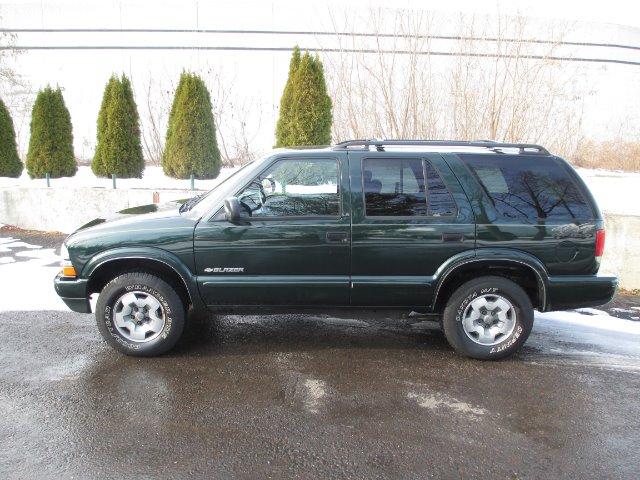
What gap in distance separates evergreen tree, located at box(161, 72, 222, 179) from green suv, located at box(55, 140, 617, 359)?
20.9ft

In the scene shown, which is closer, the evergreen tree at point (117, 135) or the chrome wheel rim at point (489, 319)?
the chrome wheel rim at point (489, 319)

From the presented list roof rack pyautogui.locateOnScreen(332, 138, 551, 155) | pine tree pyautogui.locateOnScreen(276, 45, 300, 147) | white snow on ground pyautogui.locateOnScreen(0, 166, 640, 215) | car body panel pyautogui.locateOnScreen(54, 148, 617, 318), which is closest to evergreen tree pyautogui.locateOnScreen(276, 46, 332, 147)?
pine tree pyautogui.locateOnScreen(276, 45, 300, 147)

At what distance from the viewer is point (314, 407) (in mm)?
3725

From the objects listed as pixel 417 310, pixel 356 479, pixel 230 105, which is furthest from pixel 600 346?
pixel 230 105

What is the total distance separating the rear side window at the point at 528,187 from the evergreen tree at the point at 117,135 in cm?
849

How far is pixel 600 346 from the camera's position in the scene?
5020mm

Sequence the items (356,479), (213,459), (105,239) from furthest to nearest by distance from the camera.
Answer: (105,239) < (213,459) < (356,479)

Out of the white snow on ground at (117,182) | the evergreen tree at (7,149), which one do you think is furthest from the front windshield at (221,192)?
the evergreen tree at (7,149)

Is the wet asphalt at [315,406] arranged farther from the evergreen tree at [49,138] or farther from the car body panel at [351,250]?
the evergreen tree at [49,138]

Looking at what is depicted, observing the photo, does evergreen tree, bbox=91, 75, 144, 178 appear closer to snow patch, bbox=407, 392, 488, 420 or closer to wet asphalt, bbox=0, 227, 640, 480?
wet asphalt, bbox=0, 227, 640, 480

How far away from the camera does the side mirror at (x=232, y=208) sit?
425cm

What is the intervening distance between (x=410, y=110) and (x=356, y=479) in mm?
10497

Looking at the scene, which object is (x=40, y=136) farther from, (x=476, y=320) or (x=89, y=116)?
(x=476, y=320)

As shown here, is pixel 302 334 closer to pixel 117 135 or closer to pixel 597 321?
pixel 597 321
